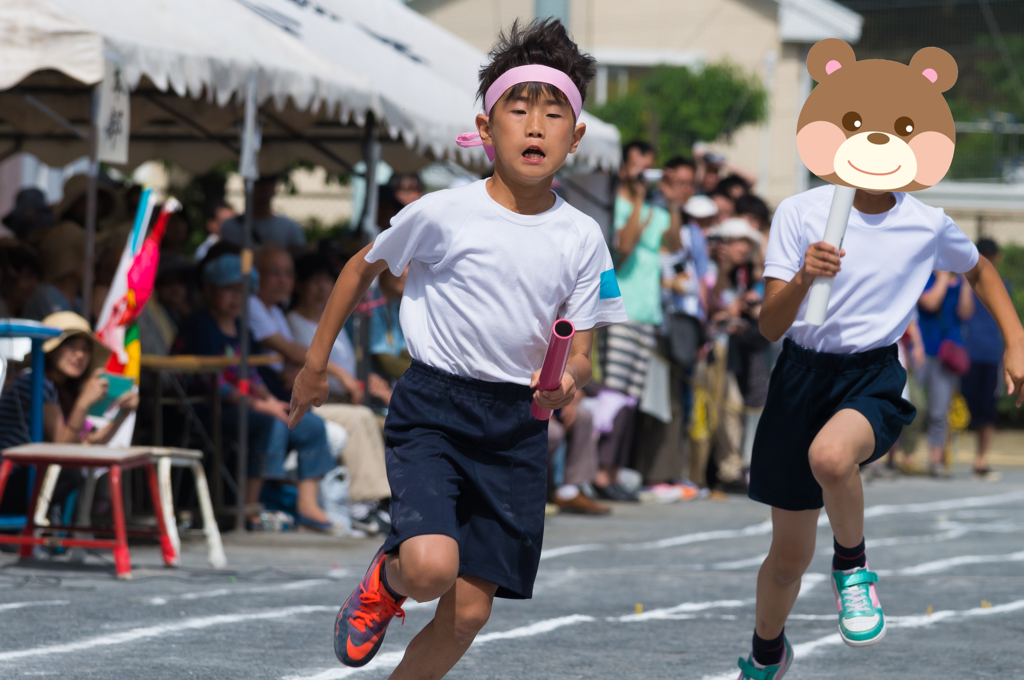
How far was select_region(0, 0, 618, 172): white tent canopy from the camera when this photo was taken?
7.35m

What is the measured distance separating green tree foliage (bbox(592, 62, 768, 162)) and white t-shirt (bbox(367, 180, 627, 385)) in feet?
87.8

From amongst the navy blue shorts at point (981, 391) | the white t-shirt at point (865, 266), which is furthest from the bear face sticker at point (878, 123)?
the navy blue shorts at point (981, 391)

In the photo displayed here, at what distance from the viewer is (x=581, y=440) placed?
37.5ft

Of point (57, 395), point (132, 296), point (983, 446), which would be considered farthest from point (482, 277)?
point (983, 446)

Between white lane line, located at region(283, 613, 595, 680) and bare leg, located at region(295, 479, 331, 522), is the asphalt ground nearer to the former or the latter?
white lane line, located at region(283, 613, 595, 680)

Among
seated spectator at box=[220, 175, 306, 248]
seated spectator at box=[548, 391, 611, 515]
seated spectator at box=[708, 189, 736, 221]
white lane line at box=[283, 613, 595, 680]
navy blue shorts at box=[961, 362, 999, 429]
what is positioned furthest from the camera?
navy blue shorts at box=[961, 362, 999, 429]

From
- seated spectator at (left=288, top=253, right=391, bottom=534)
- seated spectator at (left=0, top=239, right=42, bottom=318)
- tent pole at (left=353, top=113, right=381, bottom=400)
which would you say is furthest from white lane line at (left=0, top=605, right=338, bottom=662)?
tent pole at (left=353, top=113, right=381, bottom=400)

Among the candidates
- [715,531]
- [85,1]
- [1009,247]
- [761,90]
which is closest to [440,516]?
[85,1]

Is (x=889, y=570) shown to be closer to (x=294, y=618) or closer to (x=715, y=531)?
(x=715, y=531)

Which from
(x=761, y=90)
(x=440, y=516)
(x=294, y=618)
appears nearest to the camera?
(x=440, y=516)

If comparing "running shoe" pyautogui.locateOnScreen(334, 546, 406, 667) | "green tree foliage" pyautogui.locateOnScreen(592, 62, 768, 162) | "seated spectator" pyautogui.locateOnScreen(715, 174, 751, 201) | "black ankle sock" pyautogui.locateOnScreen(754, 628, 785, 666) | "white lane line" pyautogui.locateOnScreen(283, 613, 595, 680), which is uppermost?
"green tree foliage" pyautogui.locateOnScreen(592, 62, 768, 162)

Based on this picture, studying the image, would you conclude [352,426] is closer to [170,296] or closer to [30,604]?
[170,296]

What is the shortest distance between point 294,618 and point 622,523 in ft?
15.9

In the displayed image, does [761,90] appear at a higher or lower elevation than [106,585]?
higher
